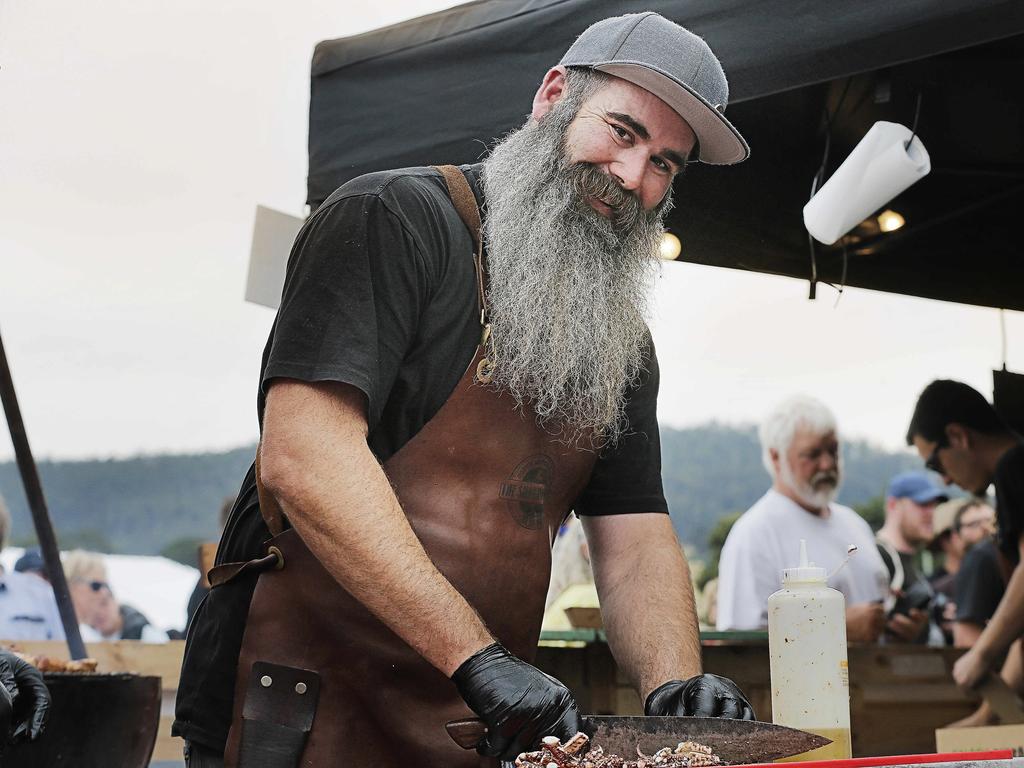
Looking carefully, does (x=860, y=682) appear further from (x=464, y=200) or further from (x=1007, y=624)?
(x=464, y=200)

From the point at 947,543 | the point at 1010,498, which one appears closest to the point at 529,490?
the point at 1010,498

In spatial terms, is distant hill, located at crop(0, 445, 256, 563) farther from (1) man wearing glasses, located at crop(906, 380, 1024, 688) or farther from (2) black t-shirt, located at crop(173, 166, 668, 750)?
(2) black t-shirt, located at crop(173, 166, 668, 750)

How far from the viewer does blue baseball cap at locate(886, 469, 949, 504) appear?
21.5ft

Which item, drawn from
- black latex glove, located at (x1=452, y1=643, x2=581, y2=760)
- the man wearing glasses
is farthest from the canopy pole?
the man wearing glasses

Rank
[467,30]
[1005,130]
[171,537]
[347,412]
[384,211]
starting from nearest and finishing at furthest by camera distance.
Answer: [347,412] → [384,211] → [467,30] → [1005,130] → [171,537]

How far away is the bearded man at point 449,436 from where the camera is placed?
161cm

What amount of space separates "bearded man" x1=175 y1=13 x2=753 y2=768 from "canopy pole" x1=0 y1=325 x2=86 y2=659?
1198mm

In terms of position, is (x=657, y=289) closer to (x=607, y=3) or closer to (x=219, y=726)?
(x=607, y=3)

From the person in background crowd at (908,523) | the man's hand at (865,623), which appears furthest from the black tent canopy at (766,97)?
the person in background crowd at (908,523)

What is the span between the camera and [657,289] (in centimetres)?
219

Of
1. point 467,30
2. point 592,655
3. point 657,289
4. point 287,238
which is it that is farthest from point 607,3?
point 592,655

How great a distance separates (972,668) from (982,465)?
2.62 feet

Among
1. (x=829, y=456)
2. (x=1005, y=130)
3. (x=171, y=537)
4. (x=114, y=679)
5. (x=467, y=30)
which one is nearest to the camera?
(x=114, y=679)

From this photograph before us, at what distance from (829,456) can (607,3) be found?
10.1 ft
